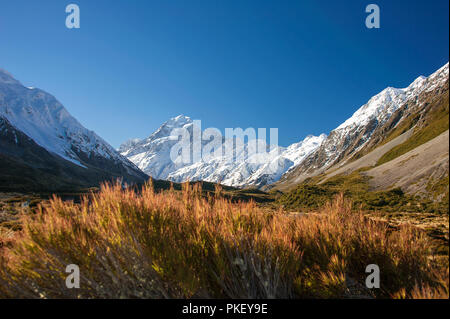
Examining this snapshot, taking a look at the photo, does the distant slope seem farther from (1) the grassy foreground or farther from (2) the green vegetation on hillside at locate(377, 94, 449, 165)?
(1) the grassy foreground

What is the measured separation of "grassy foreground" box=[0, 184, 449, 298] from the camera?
2309mm

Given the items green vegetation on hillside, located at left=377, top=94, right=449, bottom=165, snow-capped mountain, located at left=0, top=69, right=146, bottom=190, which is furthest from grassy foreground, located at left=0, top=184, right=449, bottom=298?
snow-capped mountain, located at left=0, top=69, right=146, bottom=190

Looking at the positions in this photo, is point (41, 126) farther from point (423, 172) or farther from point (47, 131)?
point (423, 172)

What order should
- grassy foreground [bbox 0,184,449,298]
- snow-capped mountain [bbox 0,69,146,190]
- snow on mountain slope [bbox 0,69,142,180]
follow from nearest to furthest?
grassy foreground [bbox 0,184,449,298] → snow on mountain slope [bbox 0,69,142,180] → snow-capped mountain [bbox 0,69,146,190]

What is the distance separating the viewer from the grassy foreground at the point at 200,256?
90.9 inches

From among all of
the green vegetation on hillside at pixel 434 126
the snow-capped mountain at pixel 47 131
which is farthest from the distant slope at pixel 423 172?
the snow-capped mountain at pixel 47 131

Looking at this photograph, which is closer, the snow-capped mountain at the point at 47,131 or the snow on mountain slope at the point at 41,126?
the snow on mountain slope at the point at 41,126

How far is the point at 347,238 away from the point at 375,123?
23622cm

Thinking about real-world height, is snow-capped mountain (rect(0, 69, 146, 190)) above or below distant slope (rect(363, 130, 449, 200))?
above

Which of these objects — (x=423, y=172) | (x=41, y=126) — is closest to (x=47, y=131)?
(x=41, y=126)

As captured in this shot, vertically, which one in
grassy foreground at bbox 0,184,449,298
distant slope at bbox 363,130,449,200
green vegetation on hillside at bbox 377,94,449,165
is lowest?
grassy foreground at bbox 0,184,449,298

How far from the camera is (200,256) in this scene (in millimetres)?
2742

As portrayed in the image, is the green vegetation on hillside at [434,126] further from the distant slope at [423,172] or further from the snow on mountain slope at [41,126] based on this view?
the snow on mountain slope at [41,126]
